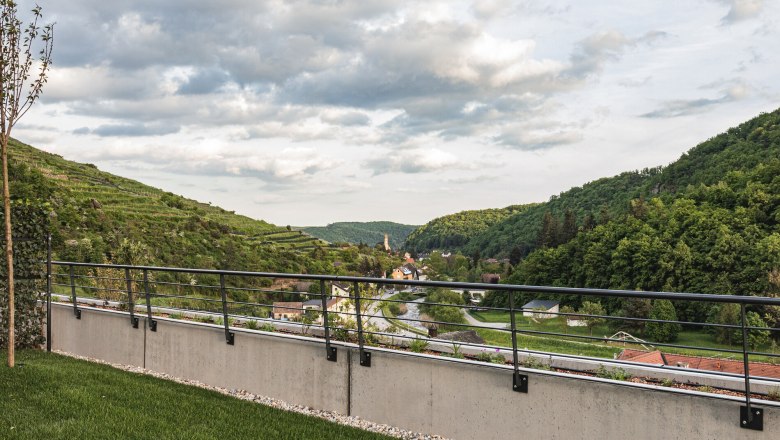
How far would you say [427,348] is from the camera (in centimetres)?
611

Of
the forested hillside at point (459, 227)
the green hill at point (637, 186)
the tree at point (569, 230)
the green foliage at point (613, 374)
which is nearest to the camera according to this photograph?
the green foliage at point (613, 374)

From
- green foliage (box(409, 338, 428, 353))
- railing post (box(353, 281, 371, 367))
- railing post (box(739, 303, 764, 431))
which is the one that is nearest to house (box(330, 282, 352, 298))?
railing post (box(353, 281, 371, 367))

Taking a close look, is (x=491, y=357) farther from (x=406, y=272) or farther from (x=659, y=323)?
(x=406, y=272)

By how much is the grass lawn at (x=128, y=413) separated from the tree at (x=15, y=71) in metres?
1.53

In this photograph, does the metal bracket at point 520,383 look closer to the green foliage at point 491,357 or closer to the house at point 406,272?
the green foliage at point 491,357

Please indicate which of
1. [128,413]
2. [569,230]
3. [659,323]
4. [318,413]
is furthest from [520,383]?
[569,230]

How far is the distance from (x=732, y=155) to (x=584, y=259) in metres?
39.0

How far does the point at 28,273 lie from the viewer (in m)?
9.54

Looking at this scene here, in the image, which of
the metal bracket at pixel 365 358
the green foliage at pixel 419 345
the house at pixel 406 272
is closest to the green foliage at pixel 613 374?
the green foliage at pixel 419 345

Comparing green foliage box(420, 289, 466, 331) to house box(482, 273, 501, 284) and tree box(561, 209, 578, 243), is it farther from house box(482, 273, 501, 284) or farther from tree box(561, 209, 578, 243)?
house box(482, 273, 501, 284)

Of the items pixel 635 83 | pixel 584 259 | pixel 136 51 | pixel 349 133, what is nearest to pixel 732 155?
pixel 584 259

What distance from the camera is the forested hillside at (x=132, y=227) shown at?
4934 cm

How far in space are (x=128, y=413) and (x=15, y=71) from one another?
15.9ft

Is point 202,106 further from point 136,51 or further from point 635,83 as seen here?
point 635,83
